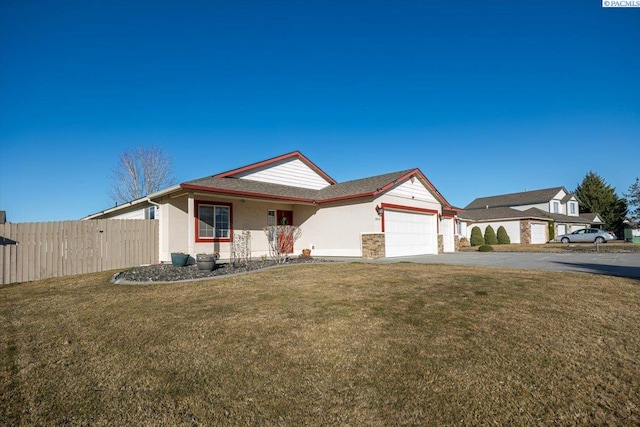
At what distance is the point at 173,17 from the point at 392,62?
987 cm

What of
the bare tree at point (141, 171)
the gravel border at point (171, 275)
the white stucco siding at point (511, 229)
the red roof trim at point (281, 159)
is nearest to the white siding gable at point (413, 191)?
the red roof trim at point (281, 159)

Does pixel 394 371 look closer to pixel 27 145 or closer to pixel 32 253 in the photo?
pixel 32 253

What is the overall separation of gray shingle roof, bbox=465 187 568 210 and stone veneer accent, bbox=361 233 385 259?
116 feet

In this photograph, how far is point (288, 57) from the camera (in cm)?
1539

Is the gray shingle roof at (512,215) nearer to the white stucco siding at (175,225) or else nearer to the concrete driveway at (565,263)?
the concrete driveway at (565,263)

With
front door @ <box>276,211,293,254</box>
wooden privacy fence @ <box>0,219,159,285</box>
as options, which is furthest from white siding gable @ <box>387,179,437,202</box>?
wooden privacy fence @ <box>0,219,159,285</box>

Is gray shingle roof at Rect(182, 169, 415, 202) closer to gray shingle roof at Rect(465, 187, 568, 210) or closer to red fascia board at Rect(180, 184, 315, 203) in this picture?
red fascia board at Rect(180, 184, 315, 203)

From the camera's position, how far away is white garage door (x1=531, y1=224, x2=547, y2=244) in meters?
33.1

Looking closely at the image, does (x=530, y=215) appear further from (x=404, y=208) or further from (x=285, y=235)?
(x=285, y=235)

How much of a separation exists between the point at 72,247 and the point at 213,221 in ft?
16.5

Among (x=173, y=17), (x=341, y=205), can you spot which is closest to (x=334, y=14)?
(x=173, y=17)

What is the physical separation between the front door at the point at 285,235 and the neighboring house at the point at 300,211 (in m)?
0.06

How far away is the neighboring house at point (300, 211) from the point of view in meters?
13.4

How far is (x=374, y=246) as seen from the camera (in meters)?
14.5
